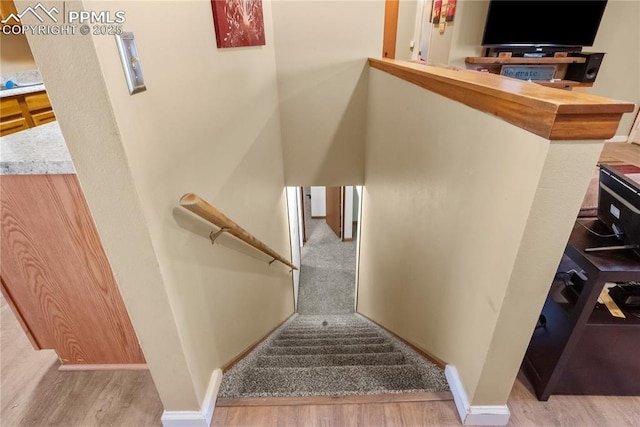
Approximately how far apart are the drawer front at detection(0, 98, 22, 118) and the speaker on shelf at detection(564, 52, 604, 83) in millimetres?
6123

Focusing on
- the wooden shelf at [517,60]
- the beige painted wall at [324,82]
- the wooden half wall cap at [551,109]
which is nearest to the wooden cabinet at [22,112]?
the beige painted wall at [324,82]

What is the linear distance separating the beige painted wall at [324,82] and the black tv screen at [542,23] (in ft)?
7.24

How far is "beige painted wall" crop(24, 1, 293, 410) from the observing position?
2.46 ft

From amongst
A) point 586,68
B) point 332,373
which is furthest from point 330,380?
point 586,68

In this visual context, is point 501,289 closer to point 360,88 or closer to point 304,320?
point 360,88

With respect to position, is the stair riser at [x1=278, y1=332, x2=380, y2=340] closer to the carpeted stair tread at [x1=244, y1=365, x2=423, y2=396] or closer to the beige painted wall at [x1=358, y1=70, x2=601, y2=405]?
the beige painted wall at [x1=358, y1=70, x2=601, y2=405]

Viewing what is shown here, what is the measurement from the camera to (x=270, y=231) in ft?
8.70

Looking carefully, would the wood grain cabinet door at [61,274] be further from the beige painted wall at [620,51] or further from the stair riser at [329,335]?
the beige painted wall at [620,51]

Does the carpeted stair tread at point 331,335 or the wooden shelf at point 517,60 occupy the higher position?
the wooden shelf at point 517,60

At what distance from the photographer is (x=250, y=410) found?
1374 millimetres

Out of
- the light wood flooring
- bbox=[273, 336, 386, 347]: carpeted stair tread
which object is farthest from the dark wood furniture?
bbox=[273, 336, 386, 347]: carpeted stair tread

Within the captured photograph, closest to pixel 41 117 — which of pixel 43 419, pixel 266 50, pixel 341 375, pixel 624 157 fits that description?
pixel 266 50

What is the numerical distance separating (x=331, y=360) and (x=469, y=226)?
1201 millimetres

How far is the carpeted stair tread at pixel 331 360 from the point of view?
186 cm
